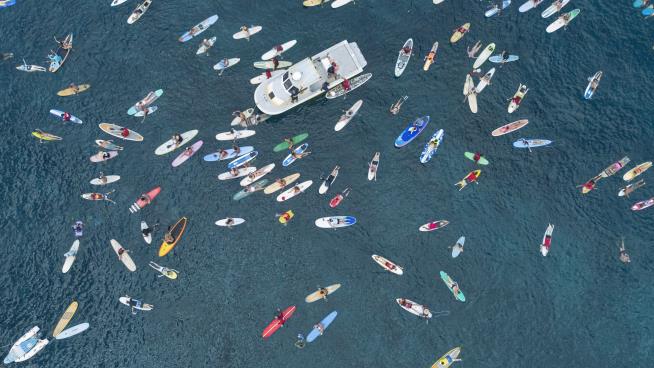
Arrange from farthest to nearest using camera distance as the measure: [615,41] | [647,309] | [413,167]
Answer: [615,41] < [413,167] < [647,309]

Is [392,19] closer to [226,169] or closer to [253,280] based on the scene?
[226,169]

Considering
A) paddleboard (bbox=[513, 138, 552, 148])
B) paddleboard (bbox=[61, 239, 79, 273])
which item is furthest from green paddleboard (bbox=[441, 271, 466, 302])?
paddleboard (bbox=[61, 239, 79, 273])

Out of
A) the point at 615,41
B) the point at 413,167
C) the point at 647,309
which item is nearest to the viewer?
the point at 647,309

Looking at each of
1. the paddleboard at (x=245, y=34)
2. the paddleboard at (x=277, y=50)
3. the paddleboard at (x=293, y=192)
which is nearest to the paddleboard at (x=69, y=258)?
the paddleboard at (x=293, y=192)

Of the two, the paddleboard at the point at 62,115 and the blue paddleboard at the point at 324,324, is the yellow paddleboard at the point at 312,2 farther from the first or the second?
the blue paddleboard at the point at 324,324

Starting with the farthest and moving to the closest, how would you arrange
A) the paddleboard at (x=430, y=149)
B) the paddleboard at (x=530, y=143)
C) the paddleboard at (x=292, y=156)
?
the paddleboard at (x=292, y=156) → the paddleboard at (x=430, y=149) → the paddleboard at (x=530, y=143)

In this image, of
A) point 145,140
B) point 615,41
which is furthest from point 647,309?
point 145,140
